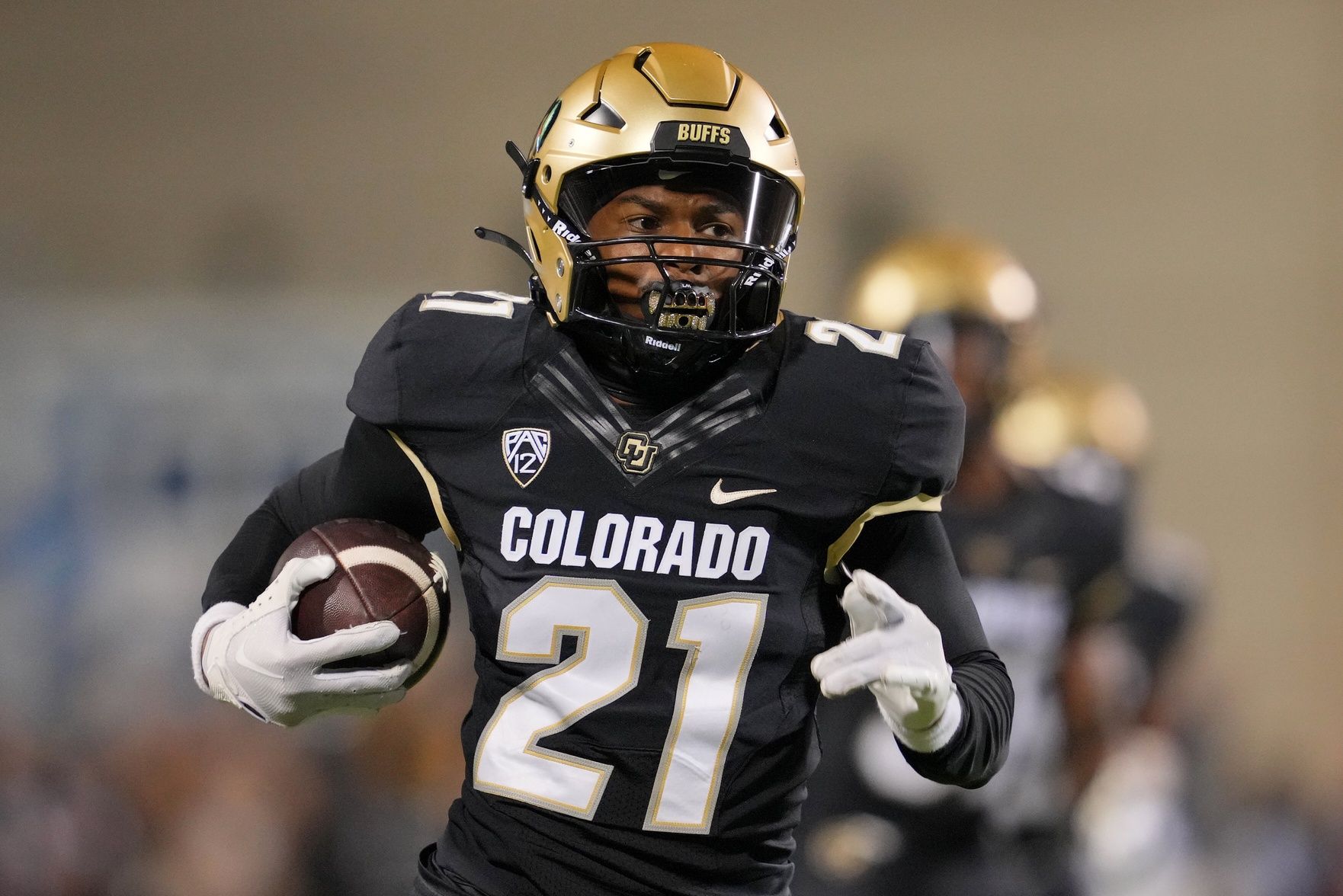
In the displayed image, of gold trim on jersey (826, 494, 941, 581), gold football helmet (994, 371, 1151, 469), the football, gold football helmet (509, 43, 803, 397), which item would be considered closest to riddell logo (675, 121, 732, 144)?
gold football helmet (509, 43, 803, 397)

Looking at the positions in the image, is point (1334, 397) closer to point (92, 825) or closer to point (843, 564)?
point (92, 825)

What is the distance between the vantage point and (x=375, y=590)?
1519 mm

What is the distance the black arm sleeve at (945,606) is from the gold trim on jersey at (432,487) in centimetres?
41

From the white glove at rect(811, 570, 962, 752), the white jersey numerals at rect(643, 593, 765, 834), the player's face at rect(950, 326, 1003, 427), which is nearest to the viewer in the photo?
the white glove at rect(811, 570, 962, 752)

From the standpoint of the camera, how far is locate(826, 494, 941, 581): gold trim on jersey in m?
1.50

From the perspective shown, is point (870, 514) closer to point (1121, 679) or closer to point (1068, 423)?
point (1068, 423)

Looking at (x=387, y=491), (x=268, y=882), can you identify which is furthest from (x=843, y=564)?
(x=268, y=882)

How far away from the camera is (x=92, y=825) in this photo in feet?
12.2

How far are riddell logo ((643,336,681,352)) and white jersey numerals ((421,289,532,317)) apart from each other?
0.65ft

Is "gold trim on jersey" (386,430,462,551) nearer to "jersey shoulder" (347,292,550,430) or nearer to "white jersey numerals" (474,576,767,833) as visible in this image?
"jersey shoulder" (347,292,550,430)

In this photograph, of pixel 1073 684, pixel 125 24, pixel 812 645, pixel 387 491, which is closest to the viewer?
pixel 812 645

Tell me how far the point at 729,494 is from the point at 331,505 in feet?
1.57

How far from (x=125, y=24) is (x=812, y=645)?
15.4 ft

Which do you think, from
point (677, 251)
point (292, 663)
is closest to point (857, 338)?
point (677, 251)
